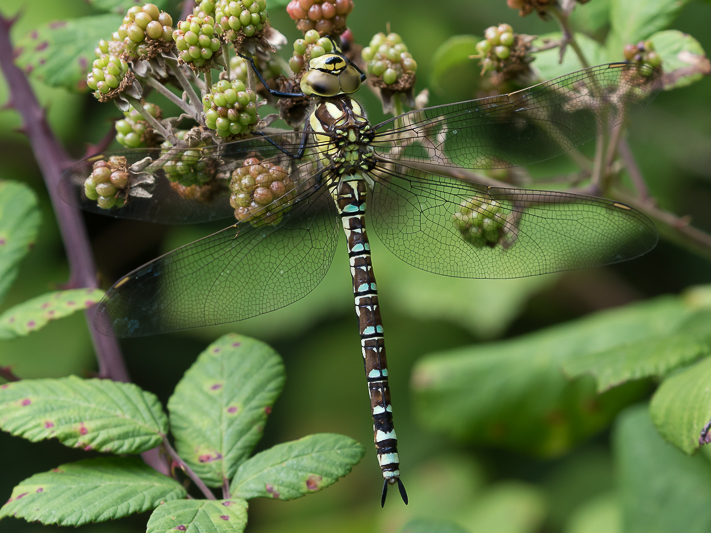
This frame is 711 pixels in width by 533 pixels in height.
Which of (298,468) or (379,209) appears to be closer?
(298,468)

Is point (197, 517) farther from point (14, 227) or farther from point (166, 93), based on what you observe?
point (14, 227)

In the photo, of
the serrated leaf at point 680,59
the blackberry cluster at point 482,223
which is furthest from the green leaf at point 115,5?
the serrated leaf at point 680,59

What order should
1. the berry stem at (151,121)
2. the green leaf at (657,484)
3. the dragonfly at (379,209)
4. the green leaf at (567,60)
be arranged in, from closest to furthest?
the berry stem at (151,121), the dragonfly at (379,209), the green leaf at (567,60), the green leaf at (657,484)

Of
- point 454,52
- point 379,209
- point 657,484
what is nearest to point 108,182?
point 379,209

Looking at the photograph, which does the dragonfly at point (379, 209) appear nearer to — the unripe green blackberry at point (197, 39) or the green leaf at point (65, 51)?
the unripe green blackberry at point (197, 39)

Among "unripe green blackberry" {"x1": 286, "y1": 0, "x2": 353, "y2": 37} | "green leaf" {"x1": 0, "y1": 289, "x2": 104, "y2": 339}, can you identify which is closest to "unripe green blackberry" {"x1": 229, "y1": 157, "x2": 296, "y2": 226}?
"unripe green blackberry" {"x1": 286, "y1": 0, "x2": 353, "y2": 37}

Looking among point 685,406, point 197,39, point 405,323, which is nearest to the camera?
point 197,39

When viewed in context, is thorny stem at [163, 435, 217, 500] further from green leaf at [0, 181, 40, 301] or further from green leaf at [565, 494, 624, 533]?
green leaf at [565, 494, 624, 533]
